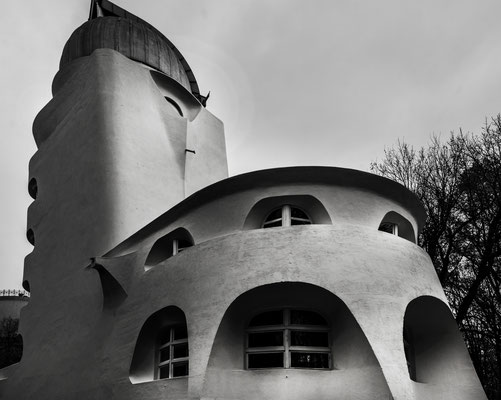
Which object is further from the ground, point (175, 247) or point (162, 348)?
point (175, 247)

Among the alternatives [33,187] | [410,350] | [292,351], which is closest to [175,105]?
[33,187]

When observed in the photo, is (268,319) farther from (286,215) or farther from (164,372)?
(164,372)

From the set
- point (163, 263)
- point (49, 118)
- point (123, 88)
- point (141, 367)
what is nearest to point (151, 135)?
point (123, 88)

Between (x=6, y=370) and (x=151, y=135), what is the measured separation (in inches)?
354

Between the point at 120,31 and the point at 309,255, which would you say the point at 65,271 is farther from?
the point at 120,31

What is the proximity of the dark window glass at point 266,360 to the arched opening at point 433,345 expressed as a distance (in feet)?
10.0

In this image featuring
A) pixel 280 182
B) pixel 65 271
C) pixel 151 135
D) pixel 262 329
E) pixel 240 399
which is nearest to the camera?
pixel 240 399

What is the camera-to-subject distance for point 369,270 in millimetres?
11648

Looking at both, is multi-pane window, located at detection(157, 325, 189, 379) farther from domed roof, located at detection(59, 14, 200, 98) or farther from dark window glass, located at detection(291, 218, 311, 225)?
domed roof, located at detection(59, 14, 200, 98)

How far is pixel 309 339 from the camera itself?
38.8 feet

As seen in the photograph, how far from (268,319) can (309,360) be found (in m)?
1.19

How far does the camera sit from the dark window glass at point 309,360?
11.6 meters

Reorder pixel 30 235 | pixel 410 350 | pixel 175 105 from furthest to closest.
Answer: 1. pixel 175 105
2. pixel 30 235
3. pixel 410 350

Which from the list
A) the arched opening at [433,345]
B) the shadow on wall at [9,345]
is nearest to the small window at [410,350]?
the arched opening at [433,345]
